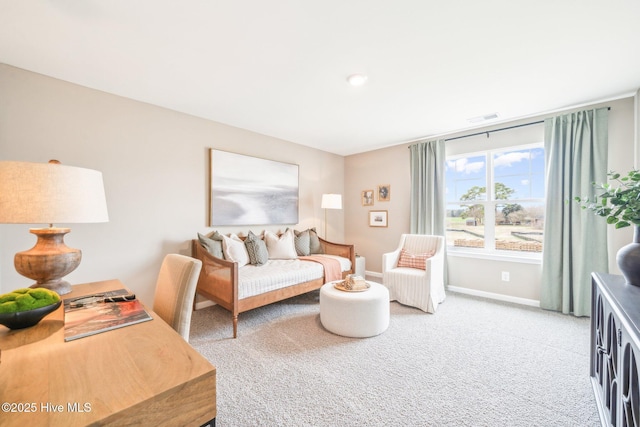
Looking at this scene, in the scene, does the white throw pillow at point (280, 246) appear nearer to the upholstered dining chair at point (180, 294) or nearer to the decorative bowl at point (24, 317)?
the upholstered dining chair at point (180, 294)

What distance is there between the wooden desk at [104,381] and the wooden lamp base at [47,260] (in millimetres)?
396

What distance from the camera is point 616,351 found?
1244 millimetres

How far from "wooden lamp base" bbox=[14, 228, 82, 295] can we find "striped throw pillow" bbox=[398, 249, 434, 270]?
11.0 ft

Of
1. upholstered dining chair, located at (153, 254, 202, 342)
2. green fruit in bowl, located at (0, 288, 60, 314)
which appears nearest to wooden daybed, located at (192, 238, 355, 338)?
upholstered dining chair, located at (153, 254, 202, 342)

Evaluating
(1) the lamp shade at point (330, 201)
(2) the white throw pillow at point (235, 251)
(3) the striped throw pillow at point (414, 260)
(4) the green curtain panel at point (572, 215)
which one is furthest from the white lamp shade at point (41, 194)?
(4) the green curtain panel at point (572, 215)

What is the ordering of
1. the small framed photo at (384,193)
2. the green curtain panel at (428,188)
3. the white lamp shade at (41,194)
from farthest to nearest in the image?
1. the small framed photo at (384,193)
2. the green curtain panel at (428,188)
3. the white lamp shade at (41,194)

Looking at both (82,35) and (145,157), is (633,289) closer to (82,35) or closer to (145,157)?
(82,35)

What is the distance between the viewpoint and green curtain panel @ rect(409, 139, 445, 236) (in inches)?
157

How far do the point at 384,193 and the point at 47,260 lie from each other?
169 inches

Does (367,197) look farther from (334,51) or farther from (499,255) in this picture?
(334,51)

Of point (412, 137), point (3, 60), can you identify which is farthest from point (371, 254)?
point (3, 60)

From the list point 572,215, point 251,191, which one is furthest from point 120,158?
point 572,215

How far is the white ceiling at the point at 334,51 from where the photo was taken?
5.26ft

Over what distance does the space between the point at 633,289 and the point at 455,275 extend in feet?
8.70
